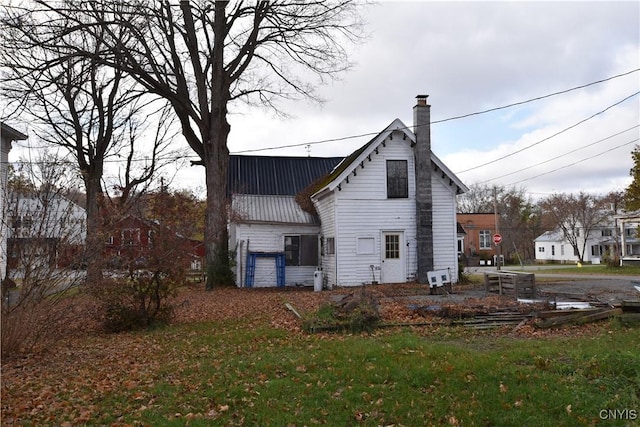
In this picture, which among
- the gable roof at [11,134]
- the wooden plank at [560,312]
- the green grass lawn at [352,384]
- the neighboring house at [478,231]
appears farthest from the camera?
the neighboring house at [478,231]

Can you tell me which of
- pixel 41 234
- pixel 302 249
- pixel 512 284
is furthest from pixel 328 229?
pixel 41 234

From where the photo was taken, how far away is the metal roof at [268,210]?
26203 mm

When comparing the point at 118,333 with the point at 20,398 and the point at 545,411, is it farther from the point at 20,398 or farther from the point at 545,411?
the point at 545,411

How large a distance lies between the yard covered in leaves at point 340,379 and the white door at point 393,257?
38.7 ft

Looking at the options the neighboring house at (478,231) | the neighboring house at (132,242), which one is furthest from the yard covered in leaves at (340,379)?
the neighboring house at (478,231)

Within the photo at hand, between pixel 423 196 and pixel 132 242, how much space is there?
546 inches

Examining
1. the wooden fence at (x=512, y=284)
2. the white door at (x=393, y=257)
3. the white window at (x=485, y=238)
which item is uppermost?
the white window at (x=485, y=238)

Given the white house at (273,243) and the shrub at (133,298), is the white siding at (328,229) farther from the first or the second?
the shrub at (133,298)

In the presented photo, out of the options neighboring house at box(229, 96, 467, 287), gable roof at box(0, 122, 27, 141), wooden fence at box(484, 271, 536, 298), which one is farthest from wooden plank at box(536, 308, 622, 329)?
gable roof at box(0, 122, 27, 141)

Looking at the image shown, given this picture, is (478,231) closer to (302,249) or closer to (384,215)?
(302,249)

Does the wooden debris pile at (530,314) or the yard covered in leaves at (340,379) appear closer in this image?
the yard covered in leaves at (340,379)

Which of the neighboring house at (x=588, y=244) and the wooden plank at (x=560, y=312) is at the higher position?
the neighboring house at (x=588, y=244)

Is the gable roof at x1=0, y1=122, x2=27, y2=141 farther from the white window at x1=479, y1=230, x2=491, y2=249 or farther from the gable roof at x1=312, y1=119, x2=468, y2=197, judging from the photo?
the white window at x1=479, y1=230, x2=491, y2=249

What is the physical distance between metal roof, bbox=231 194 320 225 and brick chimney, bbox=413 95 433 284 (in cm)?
548
